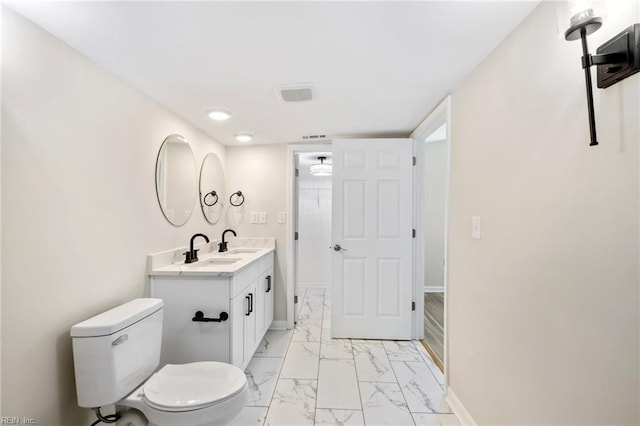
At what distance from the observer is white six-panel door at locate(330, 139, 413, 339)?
2.63 m

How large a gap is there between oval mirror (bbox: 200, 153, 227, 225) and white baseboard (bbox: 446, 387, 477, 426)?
7.95ft

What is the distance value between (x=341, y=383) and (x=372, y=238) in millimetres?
1267

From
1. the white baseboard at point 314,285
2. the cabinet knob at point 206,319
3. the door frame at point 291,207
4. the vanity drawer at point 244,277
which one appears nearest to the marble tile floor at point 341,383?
the door frame at point 291,207

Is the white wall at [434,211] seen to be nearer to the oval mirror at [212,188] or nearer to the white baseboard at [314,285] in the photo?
the white baseboard at [314,285]

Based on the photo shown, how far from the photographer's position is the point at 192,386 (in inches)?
50.8

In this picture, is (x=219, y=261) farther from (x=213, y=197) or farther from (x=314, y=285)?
(x=314, y=285)

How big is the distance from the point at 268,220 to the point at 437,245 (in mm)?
2849

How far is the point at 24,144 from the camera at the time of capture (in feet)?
3.59

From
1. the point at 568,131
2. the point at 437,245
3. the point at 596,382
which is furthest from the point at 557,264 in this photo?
the point at 437,245

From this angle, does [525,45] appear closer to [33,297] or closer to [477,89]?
[477,89]

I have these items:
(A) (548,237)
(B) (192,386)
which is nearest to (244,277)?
(B) (192,386)

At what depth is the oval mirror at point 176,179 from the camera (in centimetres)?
196

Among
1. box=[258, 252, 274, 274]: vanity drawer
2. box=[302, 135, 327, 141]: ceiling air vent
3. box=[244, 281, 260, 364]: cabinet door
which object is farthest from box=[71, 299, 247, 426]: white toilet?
box=[302, 135, 327, 141]: ceiling air vent

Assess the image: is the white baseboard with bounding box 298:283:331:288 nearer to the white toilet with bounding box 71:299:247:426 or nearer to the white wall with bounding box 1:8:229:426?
the white wall with bounding box 1:8:229:426
